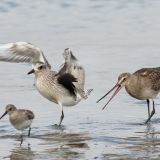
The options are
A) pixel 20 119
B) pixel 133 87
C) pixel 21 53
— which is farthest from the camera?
pixel 21 53

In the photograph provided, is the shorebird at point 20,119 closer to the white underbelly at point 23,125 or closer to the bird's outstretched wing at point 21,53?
the white underbelly at point 23,125

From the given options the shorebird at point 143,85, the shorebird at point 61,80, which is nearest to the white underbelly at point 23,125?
the shorebird at point 61,80

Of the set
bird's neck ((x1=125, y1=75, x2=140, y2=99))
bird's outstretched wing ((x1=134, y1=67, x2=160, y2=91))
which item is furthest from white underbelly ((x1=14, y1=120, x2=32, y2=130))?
bird's outstretched wing ((x1=134, y1=67, x2=160, y2=91))

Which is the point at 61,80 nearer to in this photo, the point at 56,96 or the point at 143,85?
the point at 56,96

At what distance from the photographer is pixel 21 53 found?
45.2ft

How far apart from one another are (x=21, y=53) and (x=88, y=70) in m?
1.84

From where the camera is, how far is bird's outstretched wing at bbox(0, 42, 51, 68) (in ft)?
44.4

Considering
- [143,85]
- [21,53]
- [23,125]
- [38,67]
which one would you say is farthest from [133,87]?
[23,125]

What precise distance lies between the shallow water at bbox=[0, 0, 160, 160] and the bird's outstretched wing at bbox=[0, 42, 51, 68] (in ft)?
1.62

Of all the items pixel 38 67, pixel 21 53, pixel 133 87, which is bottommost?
pixel 133 87

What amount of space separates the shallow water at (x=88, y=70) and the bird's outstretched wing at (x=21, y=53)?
494mm

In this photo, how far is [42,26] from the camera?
1875 centimetres

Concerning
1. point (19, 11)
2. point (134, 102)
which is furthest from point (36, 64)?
point (19, 11)

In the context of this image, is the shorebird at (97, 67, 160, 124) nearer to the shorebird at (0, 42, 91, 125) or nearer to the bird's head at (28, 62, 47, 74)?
the shorebird at (0, 42, 91, 125)
